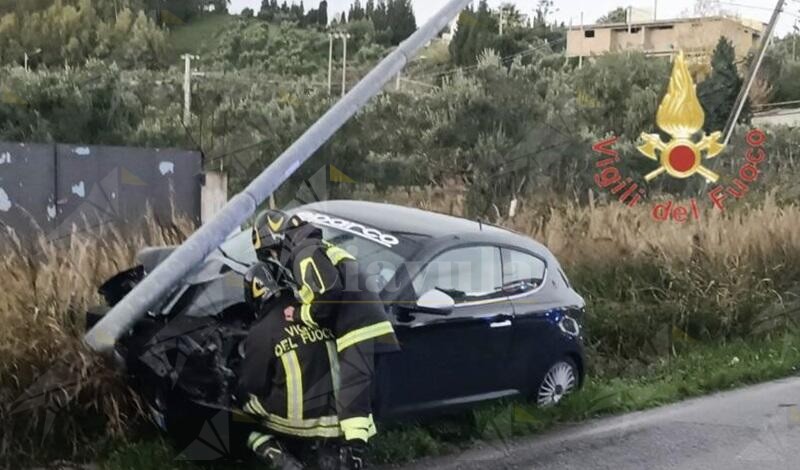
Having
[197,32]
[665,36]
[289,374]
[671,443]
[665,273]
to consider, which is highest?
[665,36]

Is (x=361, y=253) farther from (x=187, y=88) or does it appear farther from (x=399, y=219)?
(x=187, y=88)

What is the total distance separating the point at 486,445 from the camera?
653 centimetres

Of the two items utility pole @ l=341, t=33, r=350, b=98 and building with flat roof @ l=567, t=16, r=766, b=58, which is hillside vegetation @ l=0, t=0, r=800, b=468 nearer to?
utility pole @ l=341, t=33, r=350, b=98

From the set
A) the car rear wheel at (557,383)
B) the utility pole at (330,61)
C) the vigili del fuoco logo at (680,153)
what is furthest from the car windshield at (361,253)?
the vigili del fuoco logo at (680,153)

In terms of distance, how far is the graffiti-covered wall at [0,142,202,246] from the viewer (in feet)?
30.6

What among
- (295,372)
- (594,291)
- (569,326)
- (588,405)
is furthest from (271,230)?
(594,291)

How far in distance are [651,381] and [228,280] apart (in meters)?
4.99

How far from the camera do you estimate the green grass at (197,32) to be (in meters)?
11.6

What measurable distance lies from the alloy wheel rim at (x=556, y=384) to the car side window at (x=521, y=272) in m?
0.72

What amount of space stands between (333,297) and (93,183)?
6.53m

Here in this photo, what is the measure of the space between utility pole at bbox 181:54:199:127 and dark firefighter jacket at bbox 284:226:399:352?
887cm

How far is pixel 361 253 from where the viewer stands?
6184 millimetres

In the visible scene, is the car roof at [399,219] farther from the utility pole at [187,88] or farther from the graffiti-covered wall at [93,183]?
the utility pole at [187,88]

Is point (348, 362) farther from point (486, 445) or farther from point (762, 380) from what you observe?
point (762, 380)
